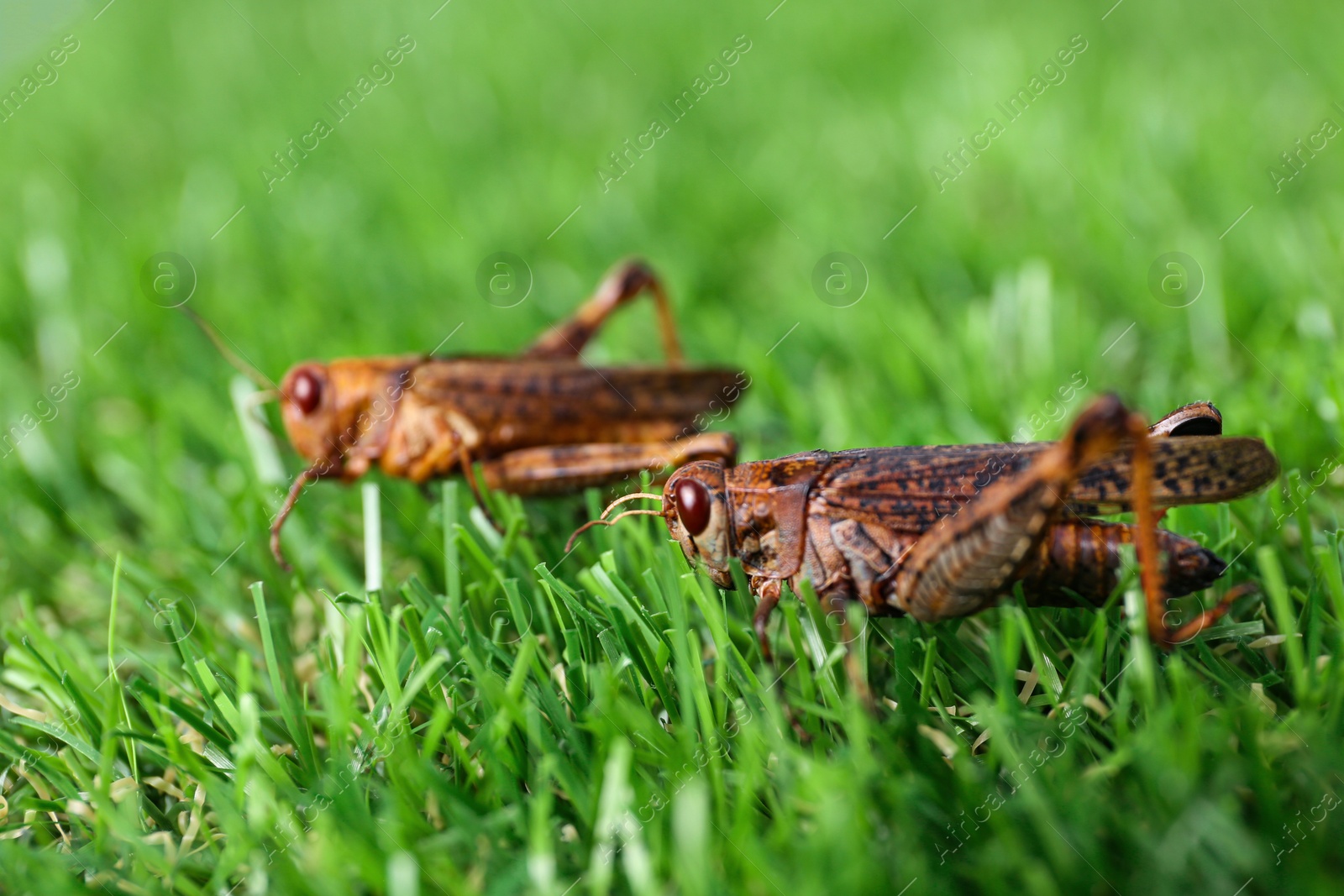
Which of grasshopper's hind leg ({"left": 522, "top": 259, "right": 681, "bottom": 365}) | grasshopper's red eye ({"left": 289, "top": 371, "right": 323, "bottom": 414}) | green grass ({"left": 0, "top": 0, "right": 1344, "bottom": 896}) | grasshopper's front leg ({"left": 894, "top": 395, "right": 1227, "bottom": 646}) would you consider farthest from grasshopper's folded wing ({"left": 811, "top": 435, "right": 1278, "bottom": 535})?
grasshopper's red eye ({"left": 289, "top": 371, "right": 323, "bottom": 414})

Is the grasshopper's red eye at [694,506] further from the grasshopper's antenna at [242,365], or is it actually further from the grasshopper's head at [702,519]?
the grasshopper's antenna at [242,365]

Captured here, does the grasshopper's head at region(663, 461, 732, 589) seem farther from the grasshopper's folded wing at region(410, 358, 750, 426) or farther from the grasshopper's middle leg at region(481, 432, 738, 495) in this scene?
the grasshopper's folded wing at region(410, 358, 750, 426)

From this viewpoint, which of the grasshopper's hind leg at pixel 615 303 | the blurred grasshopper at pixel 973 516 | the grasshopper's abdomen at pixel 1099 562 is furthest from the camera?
the grasshopper's hind leg at pixel 615 303

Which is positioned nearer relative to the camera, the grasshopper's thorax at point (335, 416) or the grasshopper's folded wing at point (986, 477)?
the grasshopper's folded wing at point (986, 477)

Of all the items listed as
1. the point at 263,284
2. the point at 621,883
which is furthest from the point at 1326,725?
the point at 263,284

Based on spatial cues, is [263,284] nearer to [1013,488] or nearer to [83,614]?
[83,614]

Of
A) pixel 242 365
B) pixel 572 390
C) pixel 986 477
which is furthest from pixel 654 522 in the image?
pixel 242 365

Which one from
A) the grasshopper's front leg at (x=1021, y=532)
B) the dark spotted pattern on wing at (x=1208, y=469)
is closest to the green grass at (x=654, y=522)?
the grasshopper's front leg at (x=1021, y=532)
